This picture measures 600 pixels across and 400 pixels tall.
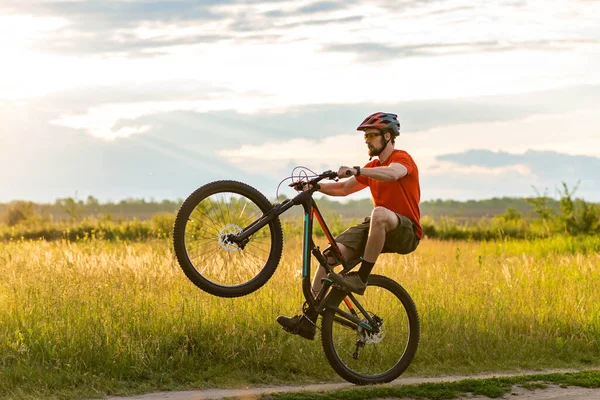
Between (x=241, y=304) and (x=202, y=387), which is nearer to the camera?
(x=202, y=387)

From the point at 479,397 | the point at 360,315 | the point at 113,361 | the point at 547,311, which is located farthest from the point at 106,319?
the point at 547,311

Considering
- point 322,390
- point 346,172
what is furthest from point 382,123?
point 322,390

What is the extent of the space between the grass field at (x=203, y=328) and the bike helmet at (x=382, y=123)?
9.50 feet

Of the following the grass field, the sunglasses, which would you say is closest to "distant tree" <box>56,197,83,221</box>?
the grass field

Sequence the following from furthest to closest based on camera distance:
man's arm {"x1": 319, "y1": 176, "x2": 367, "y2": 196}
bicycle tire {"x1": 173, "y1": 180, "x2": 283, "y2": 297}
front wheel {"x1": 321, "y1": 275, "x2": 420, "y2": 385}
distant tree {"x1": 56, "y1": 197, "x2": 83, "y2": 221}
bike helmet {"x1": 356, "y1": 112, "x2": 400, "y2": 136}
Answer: distant tree {"x1": 56, "y1": 197, "x2": 83, "y2": 221} < man's arm {"x1": 319, "y1": 176, "x2": 367, "y2": 196} < front wheel {"x1": 321, "y1": 275, "x2": 420, "y2": 385} < bike helmet {"x1": 356, "y1": 112, "x2": 400, "y2": 136} < bicycle tire {"x1": 173, "y1": 180, "x2": 283, "y2": 297}

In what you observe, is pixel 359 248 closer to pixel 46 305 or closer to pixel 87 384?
pixel 87 384

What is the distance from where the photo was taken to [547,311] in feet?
37.6

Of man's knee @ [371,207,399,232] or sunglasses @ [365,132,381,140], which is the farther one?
sunglasses @ [365,132,381,140]

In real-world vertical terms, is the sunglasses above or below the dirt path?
above

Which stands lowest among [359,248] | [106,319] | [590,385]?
[590,385]

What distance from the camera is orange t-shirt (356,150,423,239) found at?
26.3 feet

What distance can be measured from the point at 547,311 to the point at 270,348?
4.82 metres

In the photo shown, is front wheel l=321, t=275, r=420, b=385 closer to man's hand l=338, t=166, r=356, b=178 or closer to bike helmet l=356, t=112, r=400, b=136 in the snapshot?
man's hand l=338, t=166, r=356, b=178

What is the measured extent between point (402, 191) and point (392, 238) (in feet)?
1.70
